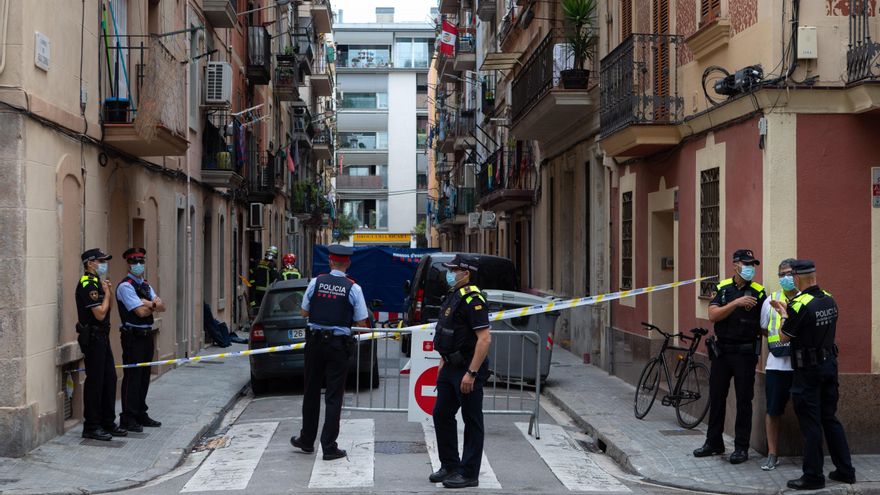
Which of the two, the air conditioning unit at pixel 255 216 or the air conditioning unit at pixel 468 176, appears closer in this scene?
the air conditioning unit at pixel 255 216

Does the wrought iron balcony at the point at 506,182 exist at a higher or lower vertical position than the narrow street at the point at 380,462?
higher

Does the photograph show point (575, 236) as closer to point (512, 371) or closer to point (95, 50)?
point (512, 371)

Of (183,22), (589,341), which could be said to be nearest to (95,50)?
(183,22)

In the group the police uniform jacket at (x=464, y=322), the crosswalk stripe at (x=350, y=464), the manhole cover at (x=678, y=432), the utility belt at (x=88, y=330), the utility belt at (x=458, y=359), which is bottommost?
the manhole cover at (x=678, y=432)

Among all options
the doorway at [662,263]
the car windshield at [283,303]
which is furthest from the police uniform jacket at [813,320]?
the car windshield at [283,303]

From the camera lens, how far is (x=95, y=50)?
13789 mm

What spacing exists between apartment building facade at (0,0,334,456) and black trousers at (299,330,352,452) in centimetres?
260

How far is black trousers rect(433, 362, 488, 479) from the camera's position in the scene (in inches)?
374

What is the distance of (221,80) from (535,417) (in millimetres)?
12708

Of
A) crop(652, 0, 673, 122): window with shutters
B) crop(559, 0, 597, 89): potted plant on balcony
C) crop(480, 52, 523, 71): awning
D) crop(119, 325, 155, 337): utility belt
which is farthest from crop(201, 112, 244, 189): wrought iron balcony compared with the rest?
crop(119, 325, 155, 337): utility belt

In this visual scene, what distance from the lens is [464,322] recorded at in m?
9.58

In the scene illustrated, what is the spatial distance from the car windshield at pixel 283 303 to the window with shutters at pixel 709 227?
222 inches

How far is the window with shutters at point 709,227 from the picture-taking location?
1285 centimetres

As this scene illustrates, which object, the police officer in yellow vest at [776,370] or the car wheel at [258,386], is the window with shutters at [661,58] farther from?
the car wheel at [258,386]
